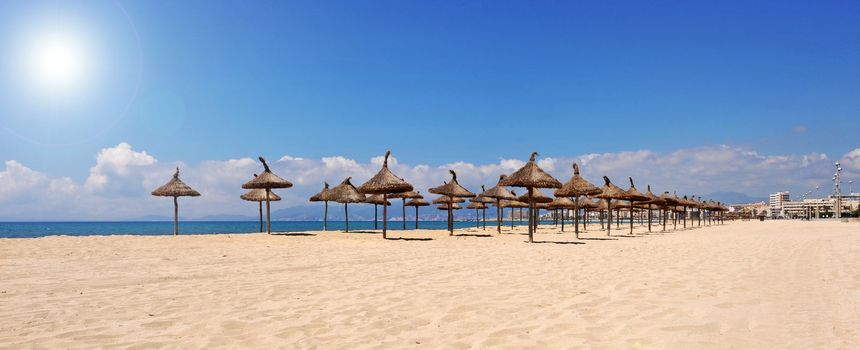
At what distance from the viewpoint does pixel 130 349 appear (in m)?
4.04

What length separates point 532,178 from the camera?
690 inches

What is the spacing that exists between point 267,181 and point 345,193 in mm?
6642

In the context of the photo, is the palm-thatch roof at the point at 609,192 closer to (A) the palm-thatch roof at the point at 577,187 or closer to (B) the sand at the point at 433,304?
(A) the palm-thatch roof at the point at 577,187

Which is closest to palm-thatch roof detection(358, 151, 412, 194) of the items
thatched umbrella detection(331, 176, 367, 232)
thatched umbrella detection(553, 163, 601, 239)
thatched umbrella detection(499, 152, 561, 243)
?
thatched umbrella detection(499, 152, 561, 243)

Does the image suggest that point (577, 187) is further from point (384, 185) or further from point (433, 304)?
point (433, 304)

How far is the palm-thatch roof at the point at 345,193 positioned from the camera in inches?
1121

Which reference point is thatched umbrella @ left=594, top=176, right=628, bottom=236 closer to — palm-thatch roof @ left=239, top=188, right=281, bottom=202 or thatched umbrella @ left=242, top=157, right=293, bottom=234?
thatched umbrella @ left=242, top=157, right=293, bottom=234

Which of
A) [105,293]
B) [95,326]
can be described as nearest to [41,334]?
[95,326]

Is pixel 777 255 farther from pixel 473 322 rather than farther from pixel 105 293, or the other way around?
pixel 105 293

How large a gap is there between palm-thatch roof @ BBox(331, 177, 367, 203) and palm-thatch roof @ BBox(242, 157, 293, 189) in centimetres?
571

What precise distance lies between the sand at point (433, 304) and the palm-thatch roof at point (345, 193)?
18256 millimetres

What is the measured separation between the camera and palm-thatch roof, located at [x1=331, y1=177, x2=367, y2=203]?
93.5ft

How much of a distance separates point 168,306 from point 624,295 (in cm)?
551

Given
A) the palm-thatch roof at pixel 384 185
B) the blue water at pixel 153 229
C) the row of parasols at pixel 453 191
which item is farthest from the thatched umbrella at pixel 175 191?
the blue water at pixel 153 229
